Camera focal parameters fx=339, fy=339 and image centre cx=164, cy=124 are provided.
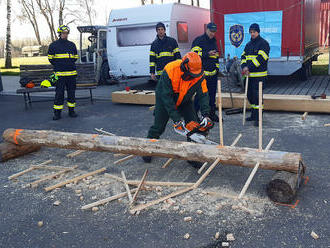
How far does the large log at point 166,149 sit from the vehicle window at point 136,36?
7.36 metres

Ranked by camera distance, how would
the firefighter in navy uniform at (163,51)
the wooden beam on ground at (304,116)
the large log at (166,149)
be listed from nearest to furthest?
the large log at (166,149) < the wooden beam on ground at (304,116) < the firefighter in navy uniform at (163,51)

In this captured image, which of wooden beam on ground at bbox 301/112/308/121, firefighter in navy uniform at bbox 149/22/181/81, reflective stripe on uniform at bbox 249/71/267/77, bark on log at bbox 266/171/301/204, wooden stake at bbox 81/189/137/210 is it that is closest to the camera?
bark on log at bbox 266/171/301/204

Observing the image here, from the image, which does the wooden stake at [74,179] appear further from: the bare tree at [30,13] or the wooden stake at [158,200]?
the bare tree at [30,13]

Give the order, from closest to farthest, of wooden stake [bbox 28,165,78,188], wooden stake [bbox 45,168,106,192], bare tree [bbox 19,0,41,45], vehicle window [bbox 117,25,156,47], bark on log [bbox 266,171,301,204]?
bark on log [bbox 266,171,301,204] < wooden stake [bbox 45,168,106,192] < wooden stake [bbox 28,165,78,188] < vehicle window [bbox 117,25,156,47] < bare tree [bbox 19,0,41,45]

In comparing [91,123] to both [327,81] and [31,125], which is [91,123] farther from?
[327,81]

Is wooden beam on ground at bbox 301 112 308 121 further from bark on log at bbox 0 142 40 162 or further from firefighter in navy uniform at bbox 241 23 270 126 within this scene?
bark on log at bbox 0 142 40 162

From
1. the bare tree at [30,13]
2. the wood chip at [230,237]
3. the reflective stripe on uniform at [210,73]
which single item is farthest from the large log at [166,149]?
the bare tree at [30,13]

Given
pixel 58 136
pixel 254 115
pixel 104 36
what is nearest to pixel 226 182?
pixel 58 136

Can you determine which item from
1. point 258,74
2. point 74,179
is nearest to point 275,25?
point 258,74

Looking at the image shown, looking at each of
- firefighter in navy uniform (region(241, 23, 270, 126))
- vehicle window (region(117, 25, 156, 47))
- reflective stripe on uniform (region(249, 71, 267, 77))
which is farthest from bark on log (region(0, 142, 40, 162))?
vehicle window (region(117, 25, 156, 47))

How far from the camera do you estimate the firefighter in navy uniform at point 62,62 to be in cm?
790

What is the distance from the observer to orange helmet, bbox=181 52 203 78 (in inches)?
164

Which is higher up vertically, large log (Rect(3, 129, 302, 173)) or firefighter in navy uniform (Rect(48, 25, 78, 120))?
firefighter in navy uniform (Rect(48, 25, 78, 120))

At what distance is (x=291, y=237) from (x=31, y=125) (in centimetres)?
635
